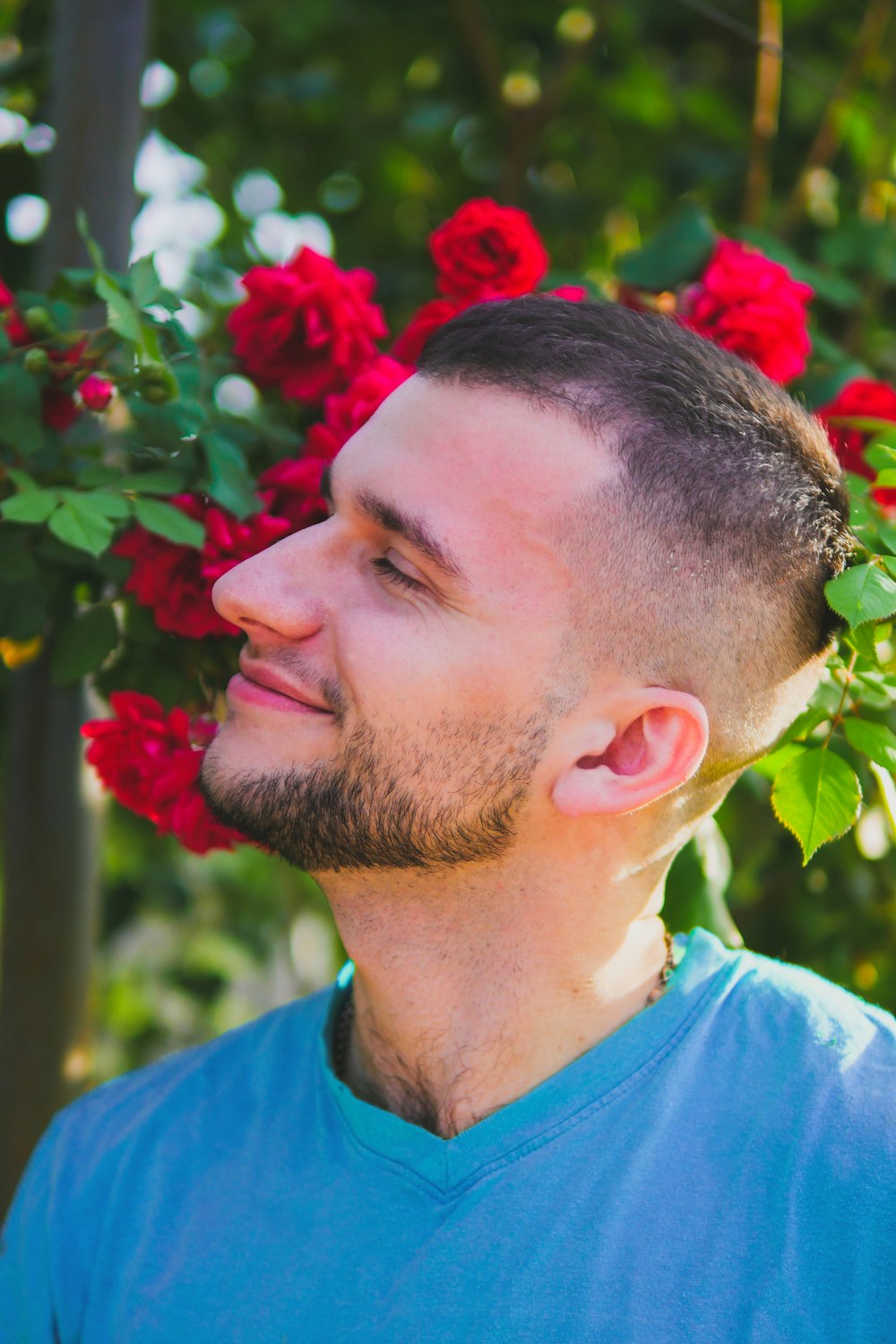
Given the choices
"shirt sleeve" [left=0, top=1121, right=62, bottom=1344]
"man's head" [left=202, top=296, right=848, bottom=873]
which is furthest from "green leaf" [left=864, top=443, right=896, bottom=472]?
"shirt sleeve" [left=0, top=1121, right=62, bottom=1344]

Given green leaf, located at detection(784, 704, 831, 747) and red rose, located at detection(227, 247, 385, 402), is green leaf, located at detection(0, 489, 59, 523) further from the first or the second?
green leaf, located at detection(784, 704, 831, 747)

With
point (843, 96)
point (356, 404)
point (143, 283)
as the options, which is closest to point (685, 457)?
point (356, 404)

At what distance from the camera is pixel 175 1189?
143 centimetres

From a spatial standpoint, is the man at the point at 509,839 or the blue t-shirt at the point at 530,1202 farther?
the man at the point at 509,839

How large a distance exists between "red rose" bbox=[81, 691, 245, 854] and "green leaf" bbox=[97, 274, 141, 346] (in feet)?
1.41

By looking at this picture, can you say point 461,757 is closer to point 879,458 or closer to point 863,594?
point 863,594

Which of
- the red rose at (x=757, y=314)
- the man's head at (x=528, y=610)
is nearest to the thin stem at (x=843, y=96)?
the red rose at (x=757, y=314)

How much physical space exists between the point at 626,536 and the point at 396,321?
5.77ft

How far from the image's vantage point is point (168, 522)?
4.50 feet

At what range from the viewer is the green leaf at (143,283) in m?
1.33

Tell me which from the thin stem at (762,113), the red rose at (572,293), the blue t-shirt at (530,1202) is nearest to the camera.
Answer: the blue t-shirt at (530,1202)

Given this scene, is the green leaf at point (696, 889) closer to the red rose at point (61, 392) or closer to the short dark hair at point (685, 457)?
the short dark hair at point (685, 457)

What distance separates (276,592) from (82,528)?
0.22 metres

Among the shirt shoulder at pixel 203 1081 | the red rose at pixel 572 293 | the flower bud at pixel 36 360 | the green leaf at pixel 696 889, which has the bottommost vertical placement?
the shirt shoulder at pixel 203 1081
